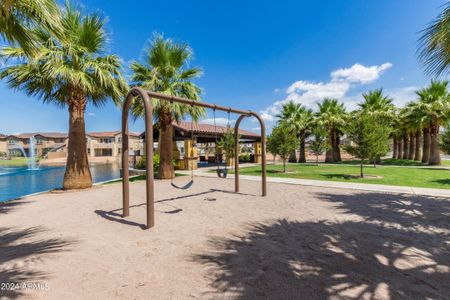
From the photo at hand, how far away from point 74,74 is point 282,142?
43.6 feet

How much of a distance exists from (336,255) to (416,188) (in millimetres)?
8774

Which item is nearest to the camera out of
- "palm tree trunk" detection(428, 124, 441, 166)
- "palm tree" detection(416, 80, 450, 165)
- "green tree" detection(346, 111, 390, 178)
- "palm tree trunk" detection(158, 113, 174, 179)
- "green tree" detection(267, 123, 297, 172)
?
"green tree" detection(346, 111, 390, 178)

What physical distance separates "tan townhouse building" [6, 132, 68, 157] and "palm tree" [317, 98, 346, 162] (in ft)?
203

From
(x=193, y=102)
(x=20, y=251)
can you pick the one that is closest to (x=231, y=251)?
(x=20, y=251)

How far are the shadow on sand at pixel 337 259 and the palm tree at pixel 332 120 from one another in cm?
2340

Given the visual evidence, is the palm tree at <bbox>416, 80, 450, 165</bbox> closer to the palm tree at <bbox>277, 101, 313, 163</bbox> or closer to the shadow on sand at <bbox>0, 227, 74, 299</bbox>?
the palm tree at <bbox>277, 101, 313, 163</bbox>

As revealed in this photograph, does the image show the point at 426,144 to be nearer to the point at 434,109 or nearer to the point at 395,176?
the point at 434,109

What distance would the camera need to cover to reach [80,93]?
974 cm

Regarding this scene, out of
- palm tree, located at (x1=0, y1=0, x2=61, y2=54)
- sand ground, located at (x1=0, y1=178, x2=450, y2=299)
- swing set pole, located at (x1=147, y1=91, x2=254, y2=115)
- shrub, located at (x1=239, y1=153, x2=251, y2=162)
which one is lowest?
sand ground, located at (x1=0, y1=178, x2=450, y2=299)

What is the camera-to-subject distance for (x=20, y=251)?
3.88 m

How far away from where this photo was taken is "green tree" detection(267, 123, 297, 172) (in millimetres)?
16328

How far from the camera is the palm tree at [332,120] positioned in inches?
1075

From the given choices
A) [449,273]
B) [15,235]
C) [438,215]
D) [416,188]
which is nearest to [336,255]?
[449,273]

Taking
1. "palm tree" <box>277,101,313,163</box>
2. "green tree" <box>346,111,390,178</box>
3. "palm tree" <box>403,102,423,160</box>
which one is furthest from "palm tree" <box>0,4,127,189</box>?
"palm tree" <box>403,102,423,160</box>
